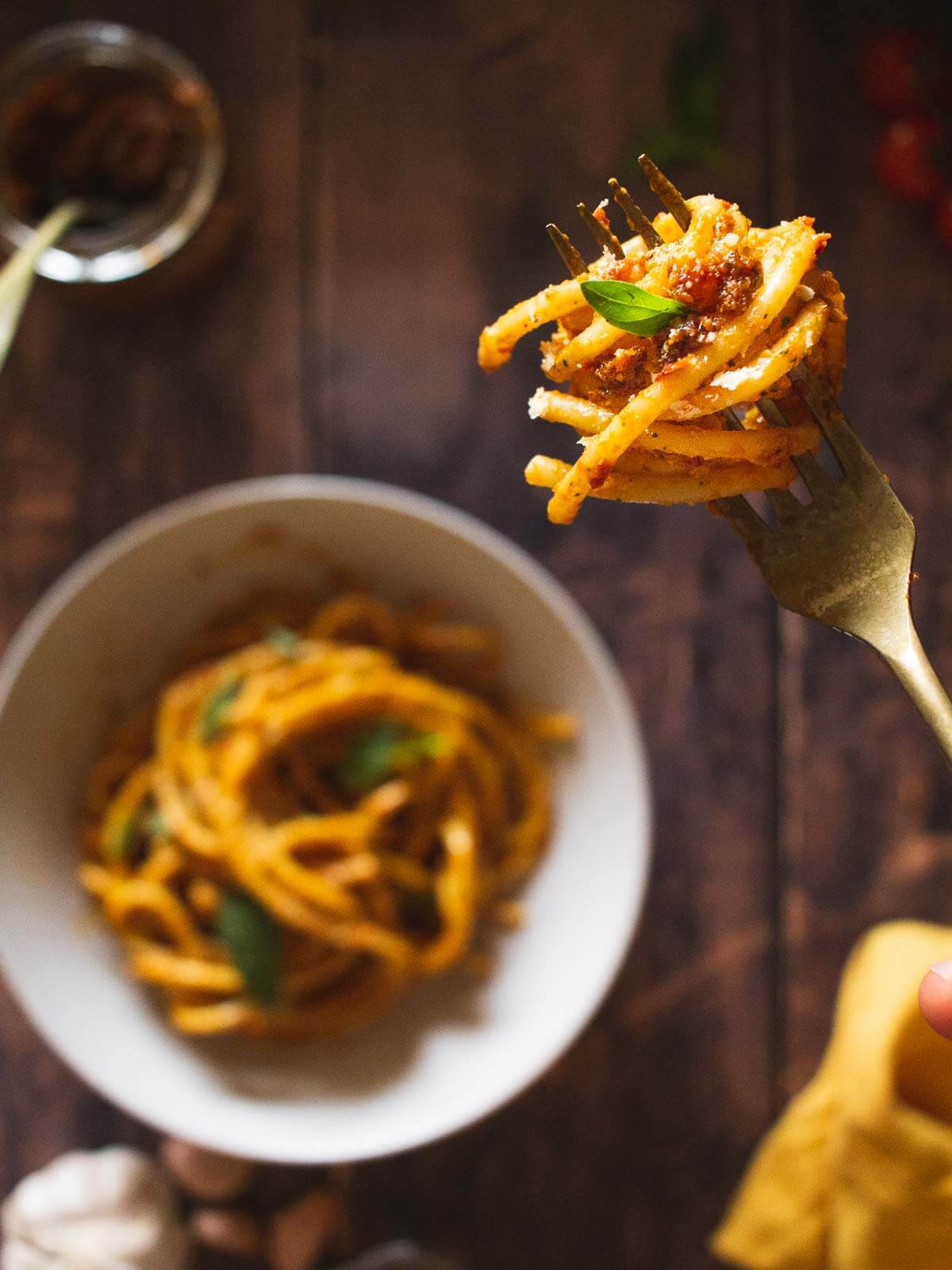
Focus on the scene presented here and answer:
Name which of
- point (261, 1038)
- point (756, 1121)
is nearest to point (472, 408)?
point (261, 1038)

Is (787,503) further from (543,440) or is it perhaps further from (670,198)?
(543,440)

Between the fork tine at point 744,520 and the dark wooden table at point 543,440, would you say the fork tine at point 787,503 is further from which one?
the dark wooden table at point 543,440

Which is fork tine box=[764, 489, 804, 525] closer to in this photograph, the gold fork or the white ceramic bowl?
the gold fork

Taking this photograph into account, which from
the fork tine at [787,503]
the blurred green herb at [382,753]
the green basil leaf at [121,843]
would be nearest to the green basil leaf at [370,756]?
the blurred green herb at [382,753]

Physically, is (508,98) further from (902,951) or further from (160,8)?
(902,951)

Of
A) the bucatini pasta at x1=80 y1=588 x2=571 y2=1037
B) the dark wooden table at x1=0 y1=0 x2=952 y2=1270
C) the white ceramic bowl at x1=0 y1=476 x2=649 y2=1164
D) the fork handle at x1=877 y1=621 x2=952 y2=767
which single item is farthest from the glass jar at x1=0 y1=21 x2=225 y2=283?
the fork handle at x1=877 y1=621 x2=952 y2=767
